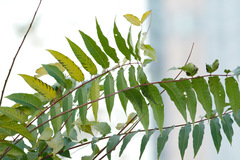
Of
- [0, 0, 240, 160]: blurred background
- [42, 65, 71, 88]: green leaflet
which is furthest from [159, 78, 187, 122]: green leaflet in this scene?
[0, 0, 240, 160]: blurred background

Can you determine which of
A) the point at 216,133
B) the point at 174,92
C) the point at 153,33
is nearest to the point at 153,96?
the point at 174,92

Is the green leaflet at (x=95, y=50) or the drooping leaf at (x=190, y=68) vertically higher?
the green leaflet at (x=95, y=50)

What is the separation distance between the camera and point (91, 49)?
1.15ft

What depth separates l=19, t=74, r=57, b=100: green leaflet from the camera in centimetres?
34

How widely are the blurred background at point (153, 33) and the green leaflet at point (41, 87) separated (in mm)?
1084

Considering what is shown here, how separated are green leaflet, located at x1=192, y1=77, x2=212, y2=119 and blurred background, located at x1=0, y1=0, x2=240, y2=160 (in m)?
1.15

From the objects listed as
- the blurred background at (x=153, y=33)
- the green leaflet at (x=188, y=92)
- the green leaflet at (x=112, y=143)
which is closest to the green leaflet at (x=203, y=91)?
the green leaflet at (x=188, y=92)

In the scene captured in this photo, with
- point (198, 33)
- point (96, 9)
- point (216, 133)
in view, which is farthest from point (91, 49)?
point (198, 33)

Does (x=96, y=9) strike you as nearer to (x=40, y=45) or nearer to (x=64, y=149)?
(x=40, y=45)

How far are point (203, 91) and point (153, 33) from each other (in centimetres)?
158

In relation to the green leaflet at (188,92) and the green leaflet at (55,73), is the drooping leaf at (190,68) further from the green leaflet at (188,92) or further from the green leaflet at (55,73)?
the green leaflet at (55,73)

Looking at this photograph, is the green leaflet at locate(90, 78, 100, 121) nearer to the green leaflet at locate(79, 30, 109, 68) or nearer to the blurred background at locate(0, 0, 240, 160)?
the green leaflet at locate(79, 30, 109, 68)

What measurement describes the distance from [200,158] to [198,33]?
712mm

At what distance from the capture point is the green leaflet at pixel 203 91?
35 centimetres
